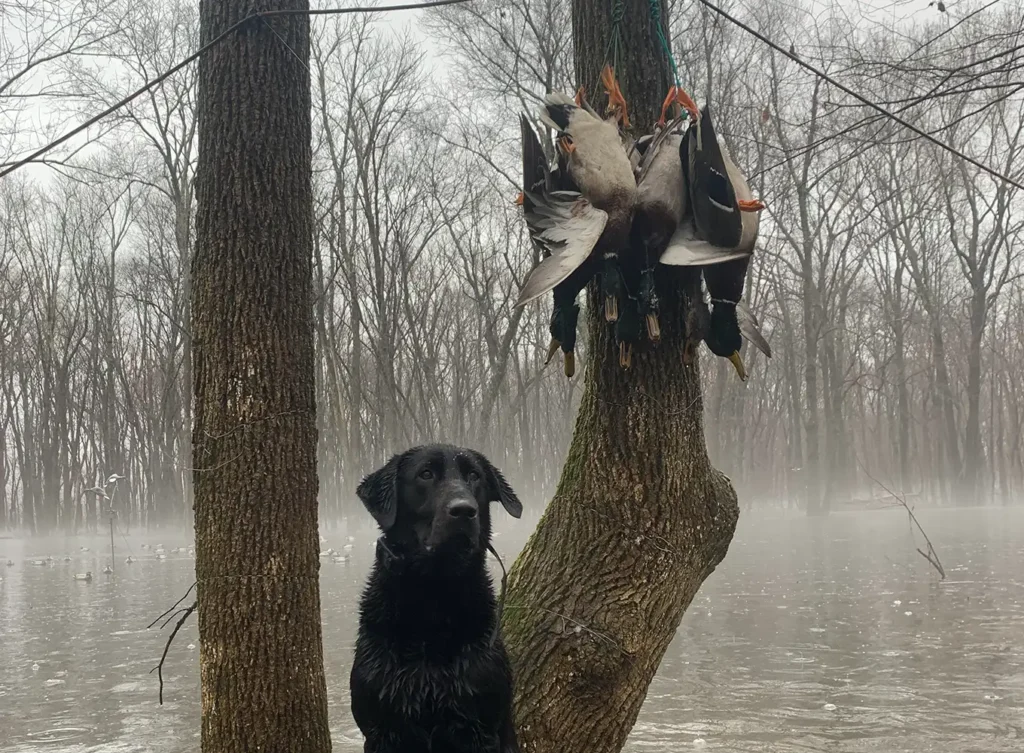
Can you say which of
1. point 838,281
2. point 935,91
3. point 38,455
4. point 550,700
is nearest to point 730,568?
point 935,91

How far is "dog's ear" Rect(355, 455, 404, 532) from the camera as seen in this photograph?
9.14 ft

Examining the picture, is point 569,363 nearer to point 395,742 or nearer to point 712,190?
point 712,190

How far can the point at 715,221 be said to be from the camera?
272 centimetres

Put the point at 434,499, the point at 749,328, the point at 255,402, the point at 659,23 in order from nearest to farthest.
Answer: the point at 434,499
the point at 749,328
the point at 255,402
the point at 659,23

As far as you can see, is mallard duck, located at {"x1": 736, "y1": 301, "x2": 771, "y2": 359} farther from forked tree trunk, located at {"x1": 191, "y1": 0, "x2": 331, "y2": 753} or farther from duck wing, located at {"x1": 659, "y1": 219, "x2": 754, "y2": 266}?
forked tree trunk, located at {"x1": 191, "y1": 0, "x2": 331, "y2": 753}

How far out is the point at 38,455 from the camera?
4384 cm

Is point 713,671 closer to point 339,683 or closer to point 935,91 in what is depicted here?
point 339,683

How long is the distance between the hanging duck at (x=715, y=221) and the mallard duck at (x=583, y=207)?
21 cm

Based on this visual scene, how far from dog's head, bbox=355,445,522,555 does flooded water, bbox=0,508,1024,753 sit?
405 centimetres

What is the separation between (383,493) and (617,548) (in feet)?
4.07

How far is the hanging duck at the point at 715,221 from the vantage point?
2.68 metres

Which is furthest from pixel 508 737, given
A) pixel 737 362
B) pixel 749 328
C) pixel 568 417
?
pixel 568 417

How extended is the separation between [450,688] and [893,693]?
6106 mm

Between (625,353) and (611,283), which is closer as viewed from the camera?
(611,283)
